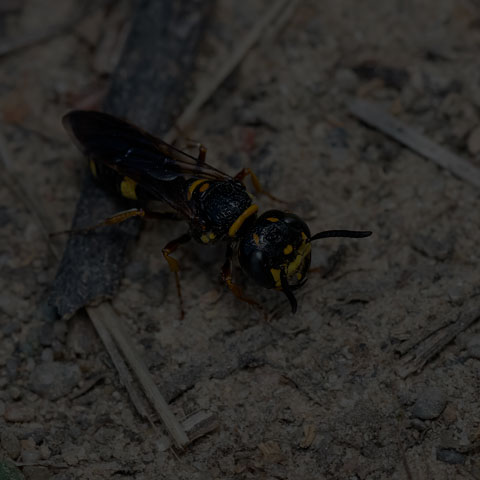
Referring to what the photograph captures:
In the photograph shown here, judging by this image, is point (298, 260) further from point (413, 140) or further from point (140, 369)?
point (413, 140)

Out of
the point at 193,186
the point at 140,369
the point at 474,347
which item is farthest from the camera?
the point at 193,186

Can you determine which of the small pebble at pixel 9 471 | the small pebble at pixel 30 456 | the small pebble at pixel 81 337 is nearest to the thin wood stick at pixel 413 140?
the small pebble at pixel 81 337

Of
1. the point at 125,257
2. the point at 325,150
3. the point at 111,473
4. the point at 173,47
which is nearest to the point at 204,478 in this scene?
the point at 111,473

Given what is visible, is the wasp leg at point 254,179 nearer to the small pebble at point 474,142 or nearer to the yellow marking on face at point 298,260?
the yellow marking on face at point 298,260

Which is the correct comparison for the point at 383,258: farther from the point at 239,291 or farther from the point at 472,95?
the point at 472,95

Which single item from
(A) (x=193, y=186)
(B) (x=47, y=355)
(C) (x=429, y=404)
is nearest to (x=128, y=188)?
(A) (x=193, y=186)

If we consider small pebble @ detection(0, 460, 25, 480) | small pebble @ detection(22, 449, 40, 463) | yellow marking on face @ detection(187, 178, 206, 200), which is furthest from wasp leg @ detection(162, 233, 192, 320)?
small pebble @ detection(0, 460, 25, 480)

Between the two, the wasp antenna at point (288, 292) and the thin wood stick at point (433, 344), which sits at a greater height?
the wasp antenna at point (288, 292)

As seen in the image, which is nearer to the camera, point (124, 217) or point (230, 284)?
point (230, 284)
